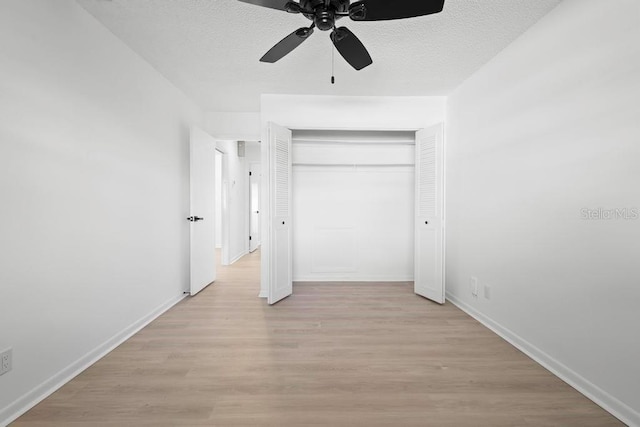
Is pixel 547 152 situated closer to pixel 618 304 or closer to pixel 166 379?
pixel 618 304

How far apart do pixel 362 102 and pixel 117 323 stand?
11.1 feet

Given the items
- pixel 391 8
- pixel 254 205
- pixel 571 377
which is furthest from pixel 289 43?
pixel 254 205

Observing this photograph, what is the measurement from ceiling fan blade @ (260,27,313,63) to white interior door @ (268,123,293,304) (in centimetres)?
136

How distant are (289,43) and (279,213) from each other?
1956 millimetres

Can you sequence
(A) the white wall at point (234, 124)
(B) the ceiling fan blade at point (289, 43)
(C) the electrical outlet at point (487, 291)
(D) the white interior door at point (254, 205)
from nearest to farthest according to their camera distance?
(B) the ceiling fan blade at point (289, 43) < (C) the electrical outlet at point (487, 291) < (A) the white wall at point (234, 124) < (D) the white interior door at point (254, 205)

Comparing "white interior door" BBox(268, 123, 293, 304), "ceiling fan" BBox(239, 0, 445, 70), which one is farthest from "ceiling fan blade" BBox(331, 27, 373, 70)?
"white interior door" BBox(268, 123, 293, 304)

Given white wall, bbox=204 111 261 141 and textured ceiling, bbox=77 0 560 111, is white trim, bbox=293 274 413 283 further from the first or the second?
textured ceiling, bbox=77 0 560 111

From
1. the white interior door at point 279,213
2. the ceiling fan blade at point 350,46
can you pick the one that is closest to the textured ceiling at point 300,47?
the ceiling fan blade at point 350,46

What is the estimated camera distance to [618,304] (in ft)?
5.20

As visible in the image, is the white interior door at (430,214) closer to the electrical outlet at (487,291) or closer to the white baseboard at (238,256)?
the electrical outlet at (487,291)

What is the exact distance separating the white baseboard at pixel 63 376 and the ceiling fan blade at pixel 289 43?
2372 millimetres

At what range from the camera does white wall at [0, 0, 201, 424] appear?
5.01ft

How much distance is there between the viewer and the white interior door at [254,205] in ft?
22.9

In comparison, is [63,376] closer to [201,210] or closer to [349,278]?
[201,210]
